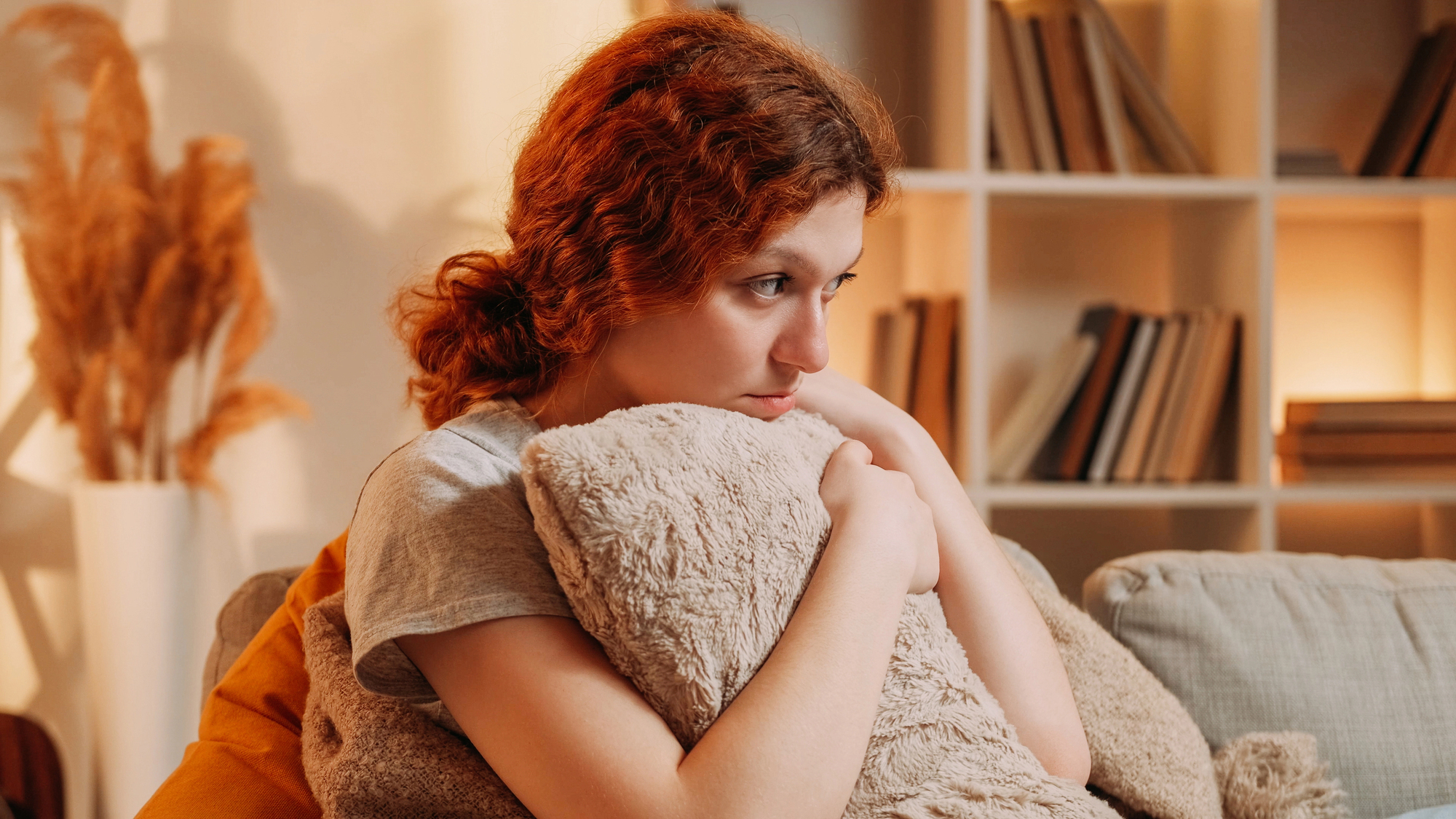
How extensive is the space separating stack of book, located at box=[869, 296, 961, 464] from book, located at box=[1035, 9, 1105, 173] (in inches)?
14.4

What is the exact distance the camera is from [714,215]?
0.79 metres

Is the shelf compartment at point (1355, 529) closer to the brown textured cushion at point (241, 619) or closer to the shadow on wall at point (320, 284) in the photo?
the shadow on wall at point (320, 284)

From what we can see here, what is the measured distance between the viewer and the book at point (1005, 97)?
2.08m

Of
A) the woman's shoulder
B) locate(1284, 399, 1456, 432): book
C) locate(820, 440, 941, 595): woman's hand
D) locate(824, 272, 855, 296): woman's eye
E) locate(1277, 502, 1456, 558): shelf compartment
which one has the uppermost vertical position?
locate(824, 272, 855, 296): woman's eye

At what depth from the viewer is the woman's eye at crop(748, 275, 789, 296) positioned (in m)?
0.83

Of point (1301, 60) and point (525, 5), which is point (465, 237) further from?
point (1301, 60)

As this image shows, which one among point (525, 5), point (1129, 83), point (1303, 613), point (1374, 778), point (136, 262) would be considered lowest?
point (1374, 778)

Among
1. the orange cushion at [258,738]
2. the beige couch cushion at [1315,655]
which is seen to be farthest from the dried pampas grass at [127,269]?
the beige couch cushion at [1315,655]

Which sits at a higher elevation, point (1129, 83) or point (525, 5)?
point (525, 5)

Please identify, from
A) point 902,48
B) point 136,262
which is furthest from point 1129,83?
point 136,262

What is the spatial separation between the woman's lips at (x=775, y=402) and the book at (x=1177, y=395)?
1444 millimetres

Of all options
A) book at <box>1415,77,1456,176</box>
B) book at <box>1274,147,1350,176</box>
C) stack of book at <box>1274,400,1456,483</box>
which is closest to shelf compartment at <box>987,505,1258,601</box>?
stack of book at <box>1274,400,1456,483</box>

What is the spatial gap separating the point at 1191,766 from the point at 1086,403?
1.18 meters

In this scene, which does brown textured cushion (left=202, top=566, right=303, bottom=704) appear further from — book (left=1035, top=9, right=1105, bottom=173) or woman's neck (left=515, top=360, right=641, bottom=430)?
book (left=1035, top=9, right=1105, bottom=173)
